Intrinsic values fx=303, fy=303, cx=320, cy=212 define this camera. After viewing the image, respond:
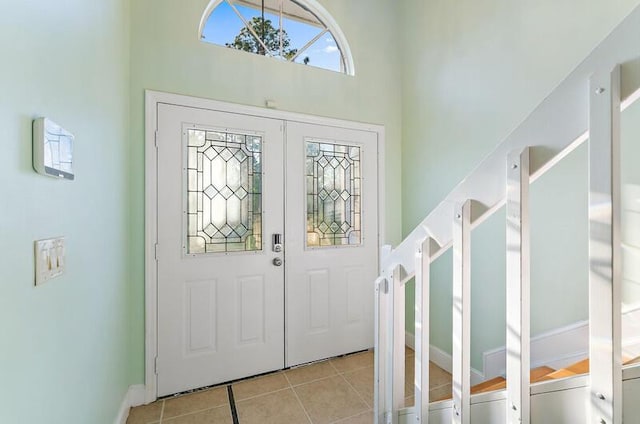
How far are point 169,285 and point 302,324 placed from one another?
109cm

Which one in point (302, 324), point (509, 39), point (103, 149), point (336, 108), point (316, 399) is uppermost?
point (509, 39)

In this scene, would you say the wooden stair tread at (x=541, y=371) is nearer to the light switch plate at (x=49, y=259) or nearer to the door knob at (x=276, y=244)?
the door knob at (x=276, y=244)

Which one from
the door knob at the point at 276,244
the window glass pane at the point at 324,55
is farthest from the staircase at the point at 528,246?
the window glass pane at the point at 324,55

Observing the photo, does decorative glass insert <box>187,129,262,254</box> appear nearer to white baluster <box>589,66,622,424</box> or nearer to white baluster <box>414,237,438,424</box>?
white baluster <box>414,237,438,424</box>

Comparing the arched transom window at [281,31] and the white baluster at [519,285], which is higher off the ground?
the arched transom window at [281,31]

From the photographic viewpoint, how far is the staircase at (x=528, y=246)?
625mm

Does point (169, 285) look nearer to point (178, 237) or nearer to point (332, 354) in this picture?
point (178, 237)

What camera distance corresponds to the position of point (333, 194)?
2682mm

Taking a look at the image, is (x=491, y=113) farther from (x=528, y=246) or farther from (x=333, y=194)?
(x=528, y=246)

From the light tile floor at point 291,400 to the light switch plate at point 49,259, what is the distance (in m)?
1.42

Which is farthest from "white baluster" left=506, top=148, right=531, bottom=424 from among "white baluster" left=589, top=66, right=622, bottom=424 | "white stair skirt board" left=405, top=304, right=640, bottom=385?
"white stair skirt board" left=405, top=304, right=640, bottom=385

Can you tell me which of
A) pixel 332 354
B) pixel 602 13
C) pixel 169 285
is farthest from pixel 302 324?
pixel 602 13

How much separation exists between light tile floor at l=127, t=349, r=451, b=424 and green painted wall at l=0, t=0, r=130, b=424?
15.1 inches

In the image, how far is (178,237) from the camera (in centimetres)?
215
